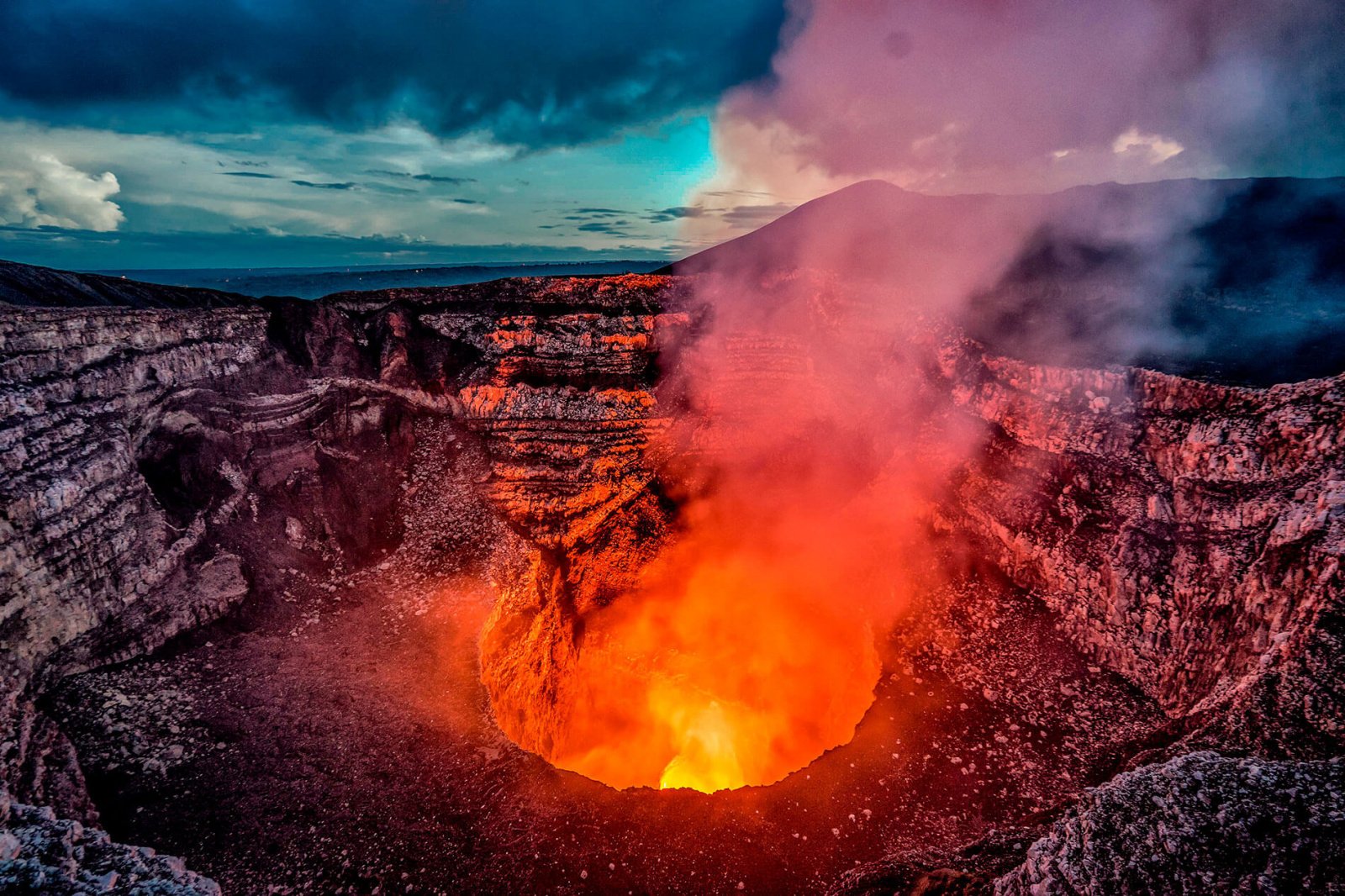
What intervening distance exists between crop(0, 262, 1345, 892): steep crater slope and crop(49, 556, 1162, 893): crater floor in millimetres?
60

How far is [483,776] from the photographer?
1148 cm

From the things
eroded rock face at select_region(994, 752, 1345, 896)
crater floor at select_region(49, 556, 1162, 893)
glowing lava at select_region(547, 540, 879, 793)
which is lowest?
glowing lava at select_region(547, 540, 879, 793)

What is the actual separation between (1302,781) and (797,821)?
25.6 ft

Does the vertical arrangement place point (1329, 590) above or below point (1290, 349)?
below

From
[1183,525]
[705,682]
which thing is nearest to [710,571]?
[705,682]

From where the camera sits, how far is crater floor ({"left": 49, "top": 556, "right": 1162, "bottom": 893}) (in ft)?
32.0

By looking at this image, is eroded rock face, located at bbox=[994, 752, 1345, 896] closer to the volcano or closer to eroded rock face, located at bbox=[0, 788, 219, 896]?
the volcano

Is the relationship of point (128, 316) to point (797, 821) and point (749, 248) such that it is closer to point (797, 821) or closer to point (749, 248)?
point (797, 821)

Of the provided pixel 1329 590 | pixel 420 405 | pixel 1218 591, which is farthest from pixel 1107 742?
pixel 420 405

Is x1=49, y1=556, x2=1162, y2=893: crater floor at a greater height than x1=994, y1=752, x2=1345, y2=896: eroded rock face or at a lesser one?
lesser

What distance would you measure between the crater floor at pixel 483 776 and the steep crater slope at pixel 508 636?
6cm

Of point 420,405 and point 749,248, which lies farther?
point 749,248

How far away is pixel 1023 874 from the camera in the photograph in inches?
241

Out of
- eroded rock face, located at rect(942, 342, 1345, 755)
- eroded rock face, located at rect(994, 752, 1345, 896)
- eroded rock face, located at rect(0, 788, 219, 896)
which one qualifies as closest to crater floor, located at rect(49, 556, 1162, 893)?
eroded rock face, located at rect(942, 342, 1345, 755)
